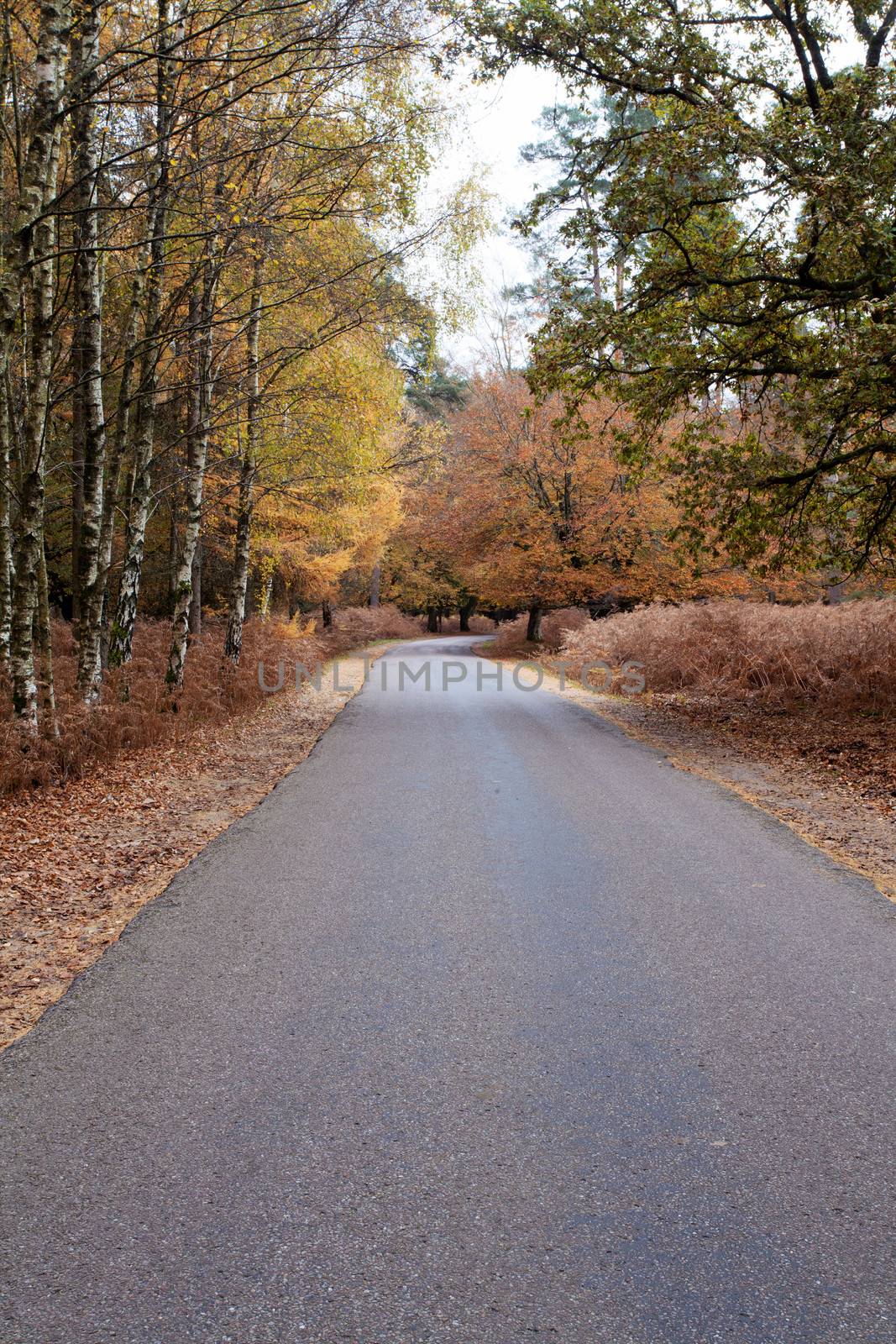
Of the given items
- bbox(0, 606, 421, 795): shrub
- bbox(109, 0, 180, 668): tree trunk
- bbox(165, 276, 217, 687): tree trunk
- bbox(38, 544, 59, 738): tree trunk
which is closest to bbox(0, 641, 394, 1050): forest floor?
bbox(0, 606, 421, 795): shrub

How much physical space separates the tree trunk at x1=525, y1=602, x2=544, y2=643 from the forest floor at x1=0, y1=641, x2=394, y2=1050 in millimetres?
21731

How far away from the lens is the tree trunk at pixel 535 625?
32094mm

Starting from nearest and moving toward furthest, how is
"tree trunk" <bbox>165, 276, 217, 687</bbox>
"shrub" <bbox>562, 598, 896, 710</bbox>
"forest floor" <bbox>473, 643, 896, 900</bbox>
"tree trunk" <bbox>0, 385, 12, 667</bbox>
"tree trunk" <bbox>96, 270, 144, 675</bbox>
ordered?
"forest floor" <bbox>473, 643, 896, 900</bbox> → "tree trunk" <bbox>0, 385, 12, 667</bbox> → "tree trunk" <bbox>96, 270, 144, 675</bbox> → "tree trunk" <bbox>165, 276, 217, 687</bbox> → "shrub" <bbox>562, 598, 896, 710</bbox>

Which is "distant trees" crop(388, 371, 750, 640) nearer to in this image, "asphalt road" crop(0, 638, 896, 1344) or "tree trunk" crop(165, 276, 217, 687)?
"tree trunk" crop(165, 276, 217, 687)

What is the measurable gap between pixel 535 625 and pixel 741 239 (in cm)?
2191

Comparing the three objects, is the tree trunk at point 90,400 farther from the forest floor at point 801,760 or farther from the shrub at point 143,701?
the forest floor at point 801,760

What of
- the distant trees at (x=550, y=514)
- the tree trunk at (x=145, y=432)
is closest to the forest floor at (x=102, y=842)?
the tree trunk at (x=145, y=432)

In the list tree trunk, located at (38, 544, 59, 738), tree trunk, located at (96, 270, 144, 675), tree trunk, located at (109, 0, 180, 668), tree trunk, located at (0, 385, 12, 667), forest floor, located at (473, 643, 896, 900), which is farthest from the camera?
tree trunk, located at (96, 270, 144, 675)

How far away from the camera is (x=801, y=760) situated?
374 inches

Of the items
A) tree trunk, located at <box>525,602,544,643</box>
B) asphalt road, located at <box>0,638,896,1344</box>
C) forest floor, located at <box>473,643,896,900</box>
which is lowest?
asphalt road, located at <box>0,638,896,1344</box>

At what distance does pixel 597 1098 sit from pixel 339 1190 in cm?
101

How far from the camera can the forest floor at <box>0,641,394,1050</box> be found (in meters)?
4.30

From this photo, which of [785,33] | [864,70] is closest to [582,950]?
[864,70]

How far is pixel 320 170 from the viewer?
877cm
